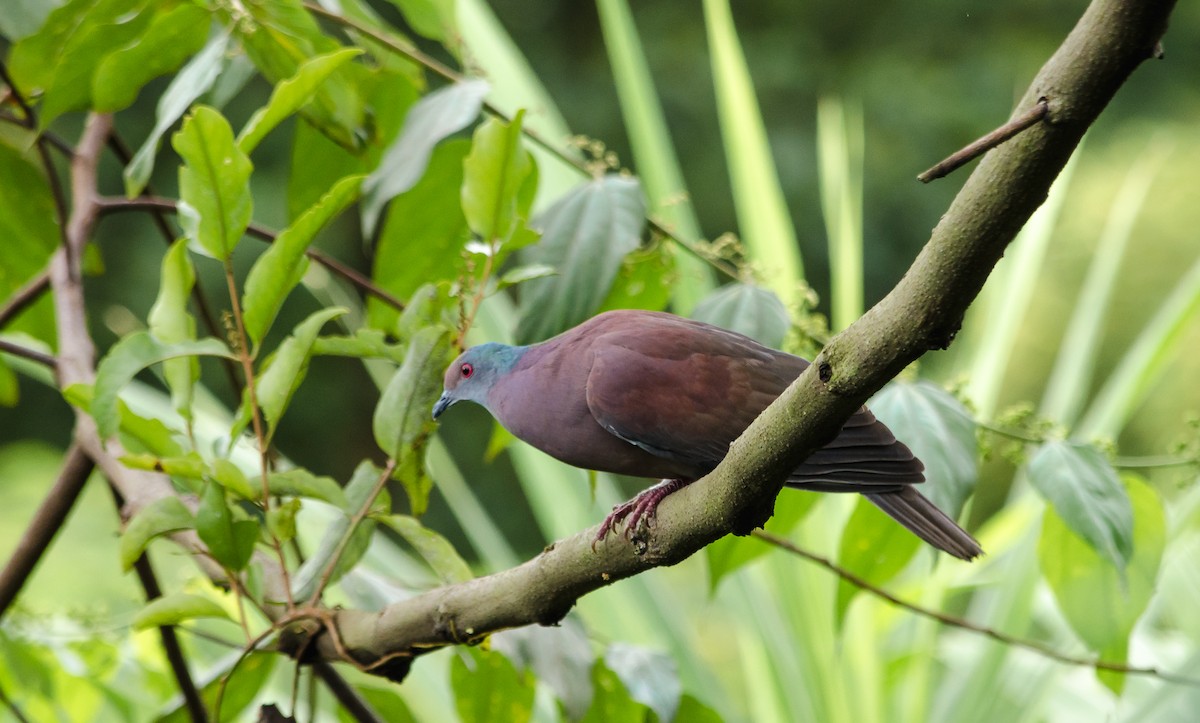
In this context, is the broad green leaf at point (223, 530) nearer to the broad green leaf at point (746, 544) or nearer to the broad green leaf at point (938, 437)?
the broad green leaf at point (746, 544)

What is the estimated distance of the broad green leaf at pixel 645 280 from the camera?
Answer: 1.22m

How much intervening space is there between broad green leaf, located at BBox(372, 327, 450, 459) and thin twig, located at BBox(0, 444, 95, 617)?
16.2 inches

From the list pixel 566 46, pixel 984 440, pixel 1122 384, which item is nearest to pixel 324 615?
pixel 984 440

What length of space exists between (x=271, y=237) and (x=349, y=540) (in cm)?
35

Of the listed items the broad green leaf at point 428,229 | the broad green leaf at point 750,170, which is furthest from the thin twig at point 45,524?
the broad green leaf at point 750,170

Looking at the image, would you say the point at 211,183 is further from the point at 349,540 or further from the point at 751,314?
the point at 751,314

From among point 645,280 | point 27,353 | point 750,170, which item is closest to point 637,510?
point 645,280

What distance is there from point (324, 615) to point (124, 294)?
588 centimetres

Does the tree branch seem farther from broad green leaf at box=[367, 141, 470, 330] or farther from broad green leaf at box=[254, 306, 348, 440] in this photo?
broad green leaf at box=[367, 141, 470, 330]

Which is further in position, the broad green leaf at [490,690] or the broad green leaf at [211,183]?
the broad green leaf at [490,690]

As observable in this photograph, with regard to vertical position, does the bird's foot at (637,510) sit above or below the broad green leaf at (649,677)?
above

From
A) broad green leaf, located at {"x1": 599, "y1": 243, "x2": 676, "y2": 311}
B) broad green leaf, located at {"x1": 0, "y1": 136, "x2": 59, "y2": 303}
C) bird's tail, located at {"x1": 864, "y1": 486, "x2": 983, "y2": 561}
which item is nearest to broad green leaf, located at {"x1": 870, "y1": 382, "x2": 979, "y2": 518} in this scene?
bird's tail, located at {"x1": 864, "y1": 486, "x2": 983, "y2": 561}

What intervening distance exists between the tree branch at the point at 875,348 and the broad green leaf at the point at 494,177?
11.4 inches

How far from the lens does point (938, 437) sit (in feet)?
3.38
